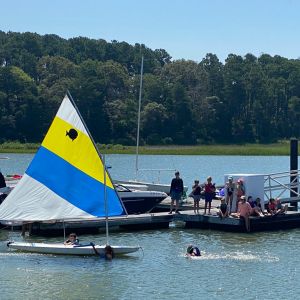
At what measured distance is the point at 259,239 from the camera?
1234 inches

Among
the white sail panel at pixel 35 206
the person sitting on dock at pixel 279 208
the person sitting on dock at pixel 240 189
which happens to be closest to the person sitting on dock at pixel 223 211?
the person sitting on dock at pixel 240 189

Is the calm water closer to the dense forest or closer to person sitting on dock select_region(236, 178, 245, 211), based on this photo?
person sitting on dock select_region(236, 178, 245, 211)

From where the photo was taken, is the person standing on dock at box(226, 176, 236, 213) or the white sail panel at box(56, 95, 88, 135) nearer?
the white sail panel at box(56, 95, 88, 135)

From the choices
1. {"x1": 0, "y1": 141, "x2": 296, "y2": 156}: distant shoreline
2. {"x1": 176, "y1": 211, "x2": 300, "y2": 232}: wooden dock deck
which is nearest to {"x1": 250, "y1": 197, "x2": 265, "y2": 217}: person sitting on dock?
{"x1": 176, "y1": 211, "x2": 300, "y2": 232}: wooden dock deck

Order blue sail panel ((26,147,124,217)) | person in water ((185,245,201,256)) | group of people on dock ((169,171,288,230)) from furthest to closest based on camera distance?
group of people on dock ((169,171,288,230))
person in water ((185,245,201,256))
blue sail panel ((26,147,124,217))

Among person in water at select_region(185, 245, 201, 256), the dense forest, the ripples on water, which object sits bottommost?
the ripples on water

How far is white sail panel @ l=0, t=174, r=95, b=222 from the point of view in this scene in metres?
27.7


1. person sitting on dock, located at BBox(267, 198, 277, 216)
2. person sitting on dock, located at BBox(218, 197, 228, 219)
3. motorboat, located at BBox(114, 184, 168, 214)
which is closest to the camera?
person sitting on dock, located at BBox(218, 197, 228, 219)

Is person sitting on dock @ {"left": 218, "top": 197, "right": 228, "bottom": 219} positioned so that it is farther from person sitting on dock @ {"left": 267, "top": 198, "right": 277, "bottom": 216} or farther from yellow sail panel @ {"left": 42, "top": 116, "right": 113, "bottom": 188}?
yellow sail panel @ {"left": 42, "top": 116, "right": 113, "bottom": 188}

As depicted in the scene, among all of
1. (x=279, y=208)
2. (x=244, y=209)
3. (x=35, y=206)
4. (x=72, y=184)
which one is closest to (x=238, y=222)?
(x=244, y=209)

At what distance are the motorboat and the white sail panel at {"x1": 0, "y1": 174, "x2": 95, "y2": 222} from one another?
8090 millimetres

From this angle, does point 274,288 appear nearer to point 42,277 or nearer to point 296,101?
point 42,277

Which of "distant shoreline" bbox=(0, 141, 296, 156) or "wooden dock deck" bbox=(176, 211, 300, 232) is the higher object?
"distant shoreline" bbox=(0, 141, 296, 156)

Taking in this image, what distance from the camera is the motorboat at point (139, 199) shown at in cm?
3600
